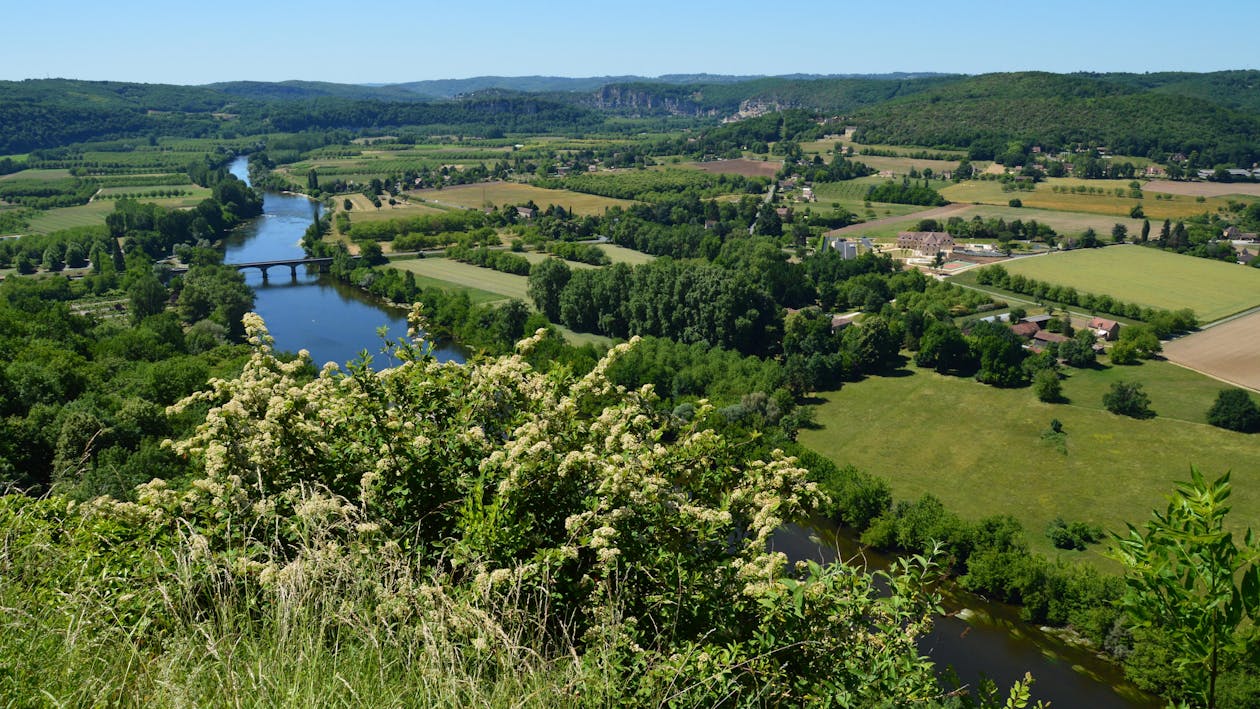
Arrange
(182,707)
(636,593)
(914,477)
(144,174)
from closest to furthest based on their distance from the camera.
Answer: (182,707) < (636,593) < (914,477) < (144,174)

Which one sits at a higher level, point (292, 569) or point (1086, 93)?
point (1086, 93)

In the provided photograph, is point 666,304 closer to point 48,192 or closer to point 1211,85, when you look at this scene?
point 48,192

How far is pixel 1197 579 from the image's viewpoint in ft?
11.8

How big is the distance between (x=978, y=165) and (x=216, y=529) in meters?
126

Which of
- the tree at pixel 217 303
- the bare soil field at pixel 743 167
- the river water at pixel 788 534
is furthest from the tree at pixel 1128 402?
the bare soil field at pixel 743 167

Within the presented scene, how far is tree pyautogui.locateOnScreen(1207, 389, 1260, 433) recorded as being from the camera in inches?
1346

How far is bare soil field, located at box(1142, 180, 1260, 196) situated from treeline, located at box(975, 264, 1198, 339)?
5165 cm

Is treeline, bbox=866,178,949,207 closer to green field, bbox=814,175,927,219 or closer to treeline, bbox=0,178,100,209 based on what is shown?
green field, bbox=814,175,927,219

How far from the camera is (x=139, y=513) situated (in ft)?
17.5

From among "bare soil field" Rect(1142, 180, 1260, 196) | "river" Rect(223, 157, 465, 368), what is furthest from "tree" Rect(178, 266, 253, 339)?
"bare soil field" Rect(1142, 180, 1260, 196)

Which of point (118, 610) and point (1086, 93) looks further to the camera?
point (1086, 93)

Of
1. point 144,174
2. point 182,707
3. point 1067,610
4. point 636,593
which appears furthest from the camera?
point 144,174

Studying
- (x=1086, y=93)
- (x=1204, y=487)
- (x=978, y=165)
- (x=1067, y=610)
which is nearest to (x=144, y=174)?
(x=978, y=165)

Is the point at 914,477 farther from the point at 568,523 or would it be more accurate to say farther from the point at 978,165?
the point at 978,165
